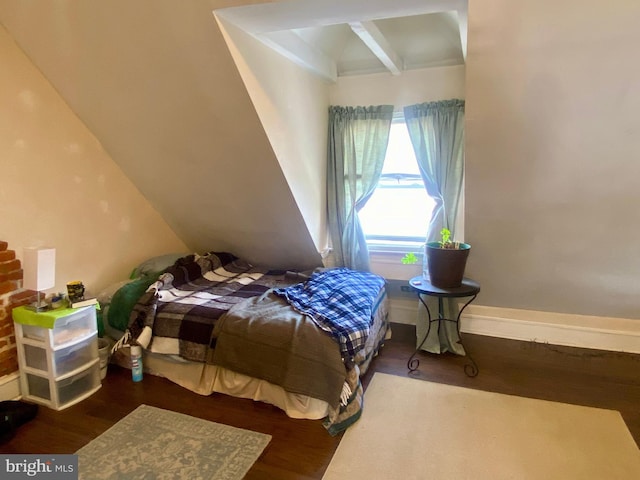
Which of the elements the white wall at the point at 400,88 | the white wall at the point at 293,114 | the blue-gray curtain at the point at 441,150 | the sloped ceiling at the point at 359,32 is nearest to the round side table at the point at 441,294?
the blue-gray curtain at the point at 441,150

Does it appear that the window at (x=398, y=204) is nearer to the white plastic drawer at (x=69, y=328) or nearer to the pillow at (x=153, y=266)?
the pillow at (x=153, y=266)

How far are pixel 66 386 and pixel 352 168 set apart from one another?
8.26 ft

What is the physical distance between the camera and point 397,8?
1907mm

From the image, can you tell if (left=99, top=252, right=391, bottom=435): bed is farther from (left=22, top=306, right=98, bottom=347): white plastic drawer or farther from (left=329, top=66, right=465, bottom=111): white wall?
(left=329, top=66, right=465, bottom=111): white wall

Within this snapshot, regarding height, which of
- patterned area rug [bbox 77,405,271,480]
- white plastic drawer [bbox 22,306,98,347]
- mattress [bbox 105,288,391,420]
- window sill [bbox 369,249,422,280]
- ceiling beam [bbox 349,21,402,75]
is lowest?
patterned area rug [bbox 77,405,271,480]

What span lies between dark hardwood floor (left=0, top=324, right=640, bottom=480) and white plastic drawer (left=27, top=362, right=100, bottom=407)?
0.23 ft

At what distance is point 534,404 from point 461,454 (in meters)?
0.72

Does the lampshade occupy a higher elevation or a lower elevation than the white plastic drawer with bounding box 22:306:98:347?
higher

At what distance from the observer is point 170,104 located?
2430mm

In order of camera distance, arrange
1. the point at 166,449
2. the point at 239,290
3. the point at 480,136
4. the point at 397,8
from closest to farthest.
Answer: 1. the point at 397,8
2. the point at 166,449
3. the point at 480,136
4. the point at 239,290

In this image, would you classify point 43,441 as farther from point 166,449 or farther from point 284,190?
point 284,190

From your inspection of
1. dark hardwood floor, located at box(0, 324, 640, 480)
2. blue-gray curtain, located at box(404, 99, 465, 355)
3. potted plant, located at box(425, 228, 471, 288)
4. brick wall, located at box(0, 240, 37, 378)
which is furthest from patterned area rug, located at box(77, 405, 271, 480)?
blue-gray curtain, located at box(404, 99, 465, 355)

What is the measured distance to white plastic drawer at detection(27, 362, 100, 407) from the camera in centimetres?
236

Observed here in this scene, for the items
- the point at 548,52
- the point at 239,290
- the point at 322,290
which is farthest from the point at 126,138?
the point at 548,52
